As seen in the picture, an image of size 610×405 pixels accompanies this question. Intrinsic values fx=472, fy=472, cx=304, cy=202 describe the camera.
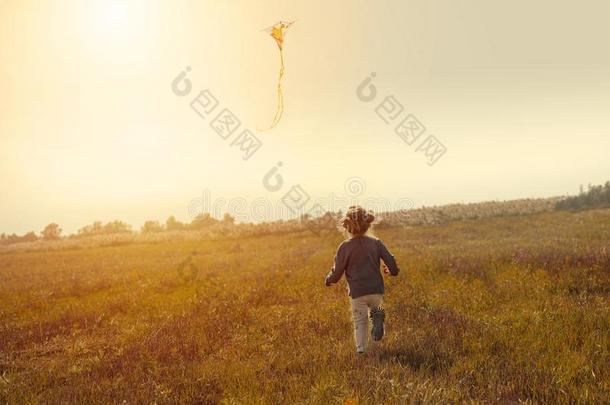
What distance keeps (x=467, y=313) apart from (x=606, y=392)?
362cm

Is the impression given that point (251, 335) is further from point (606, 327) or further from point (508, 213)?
point (508, 213)

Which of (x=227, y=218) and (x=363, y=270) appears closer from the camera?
(x=363, y=270)

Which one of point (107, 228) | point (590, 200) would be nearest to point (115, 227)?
point (107, 228)

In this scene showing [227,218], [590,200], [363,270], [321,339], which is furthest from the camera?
[227,218]

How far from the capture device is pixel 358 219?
21.6 ft

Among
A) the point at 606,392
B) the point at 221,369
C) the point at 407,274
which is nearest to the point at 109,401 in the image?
the point at 221,369

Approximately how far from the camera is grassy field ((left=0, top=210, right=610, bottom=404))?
5.41m

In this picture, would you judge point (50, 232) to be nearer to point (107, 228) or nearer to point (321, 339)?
→ point (107, 228)

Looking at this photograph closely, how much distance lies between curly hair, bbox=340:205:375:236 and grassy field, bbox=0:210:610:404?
1695 mm

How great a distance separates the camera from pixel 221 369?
21.0 ft

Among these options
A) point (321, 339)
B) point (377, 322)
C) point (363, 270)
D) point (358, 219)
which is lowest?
point (321, 339)

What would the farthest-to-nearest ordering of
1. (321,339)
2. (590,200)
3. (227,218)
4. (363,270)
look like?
(227,218), (590,200), (321,339), (363,270)

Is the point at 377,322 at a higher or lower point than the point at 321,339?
higher

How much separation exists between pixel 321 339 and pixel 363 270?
1.68 m
